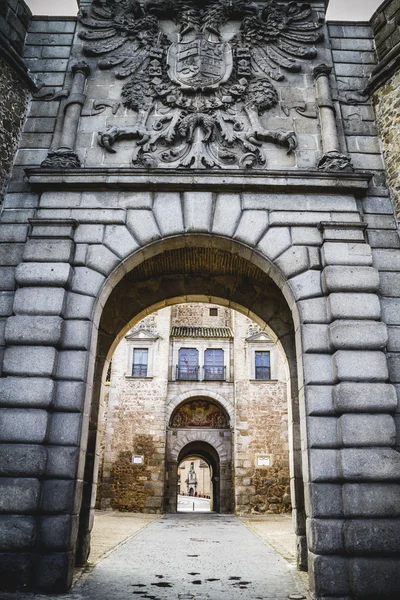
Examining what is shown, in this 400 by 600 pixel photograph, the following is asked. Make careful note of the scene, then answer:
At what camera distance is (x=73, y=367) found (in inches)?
193

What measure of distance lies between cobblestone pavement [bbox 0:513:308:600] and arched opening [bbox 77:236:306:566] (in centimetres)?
70

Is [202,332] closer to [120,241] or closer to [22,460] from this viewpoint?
[120,241]

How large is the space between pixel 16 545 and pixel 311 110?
6496 millimetres

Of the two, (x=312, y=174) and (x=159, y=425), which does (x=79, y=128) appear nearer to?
(x=312, y=174)

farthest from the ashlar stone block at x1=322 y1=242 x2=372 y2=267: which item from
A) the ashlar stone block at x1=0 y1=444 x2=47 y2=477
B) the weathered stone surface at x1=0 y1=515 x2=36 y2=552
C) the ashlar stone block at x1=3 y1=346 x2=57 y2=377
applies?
the weathered stone surface at x1=0 y1=515 x2=36 y2=552

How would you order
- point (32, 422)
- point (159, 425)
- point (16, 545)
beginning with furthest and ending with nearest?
point (159, 425) < point (32, 422) < point (16, 545)

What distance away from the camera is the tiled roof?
20453mm

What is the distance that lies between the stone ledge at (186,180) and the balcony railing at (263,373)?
1415cm

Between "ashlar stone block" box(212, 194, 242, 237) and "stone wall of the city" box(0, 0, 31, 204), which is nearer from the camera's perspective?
"ashlar stone block" box(212, 194, 242, 237)

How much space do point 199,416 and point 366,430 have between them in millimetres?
16172

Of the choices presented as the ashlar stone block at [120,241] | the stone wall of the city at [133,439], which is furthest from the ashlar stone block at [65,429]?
the stone wall of the city at [133,439]

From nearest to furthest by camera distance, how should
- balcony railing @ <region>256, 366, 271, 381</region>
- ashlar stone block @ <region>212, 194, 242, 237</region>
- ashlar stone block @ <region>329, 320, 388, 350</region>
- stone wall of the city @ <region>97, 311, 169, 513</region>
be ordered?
ashlar stone block @ <region>329, 320, 388, 350</region> < ashlar stone block @ <region>212, 194, 242, 237</region> < stone wall of the city @ <region>97, 311, 169, 513</region> < balcony railing @ <region>256, 366, 271, 381</region>

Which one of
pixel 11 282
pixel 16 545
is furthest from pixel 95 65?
pixel 16 545

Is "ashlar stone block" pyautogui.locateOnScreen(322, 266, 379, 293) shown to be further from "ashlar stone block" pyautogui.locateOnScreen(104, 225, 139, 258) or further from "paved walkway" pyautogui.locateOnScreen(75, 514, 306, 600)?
"paved walkway" pyautogui.locateOnScreen(75, 514, 306, 600)
